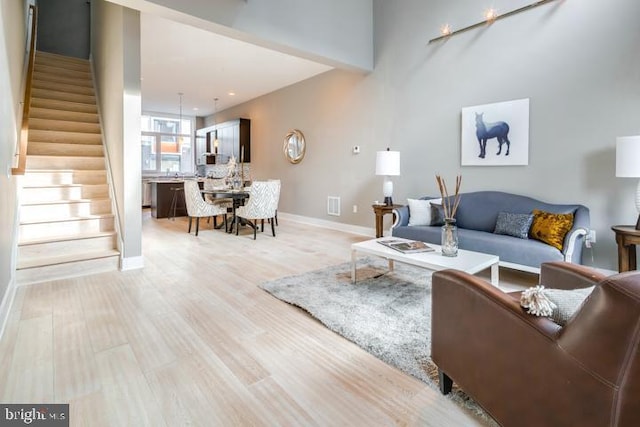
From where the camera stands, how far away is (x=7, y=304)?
244cm

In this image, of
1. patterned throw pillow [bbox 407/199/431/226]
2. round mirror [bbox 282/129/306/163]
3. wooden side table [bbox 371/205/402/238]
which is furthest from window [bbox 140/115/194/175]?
patterned throw pillow [bbox 407/199/431/226]

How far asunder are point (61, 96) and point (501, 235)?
6398 millimetres

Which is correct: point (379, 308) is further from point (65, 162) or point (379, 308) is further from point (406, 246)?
point (65, 162)

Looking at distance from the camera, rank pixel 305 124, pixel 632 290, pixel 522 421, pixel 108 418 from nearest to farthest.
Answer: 1. pixel 632 290
2. pixel 522 421
3. pixel 108 418
4. pixel 305 124

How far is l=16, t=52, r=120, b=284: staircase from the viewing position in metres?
3.31

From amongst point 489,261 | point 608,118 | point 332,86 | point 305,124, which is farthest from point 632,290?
point 305,124

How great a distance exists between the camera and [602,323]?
83 cm

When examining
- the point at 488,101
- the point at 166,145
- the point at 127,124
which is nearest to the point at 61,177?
the point at 127,124

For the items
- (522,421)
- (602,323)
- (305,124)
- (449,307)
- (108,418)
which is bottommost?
(108,418)

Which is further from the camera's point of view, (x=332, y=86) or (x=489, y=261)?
(x=332, y=86)

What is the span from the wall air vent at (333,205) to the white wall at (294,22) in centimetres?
226

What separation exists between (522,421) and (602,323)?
0.49 m

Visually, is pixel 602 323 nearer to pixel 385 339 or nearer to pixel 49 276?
pixel 385 339

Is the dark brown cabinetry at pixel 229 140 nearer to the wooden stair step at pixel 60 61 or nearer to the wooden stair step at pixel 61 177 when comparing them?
the wooden stair step at pixel 60 61
